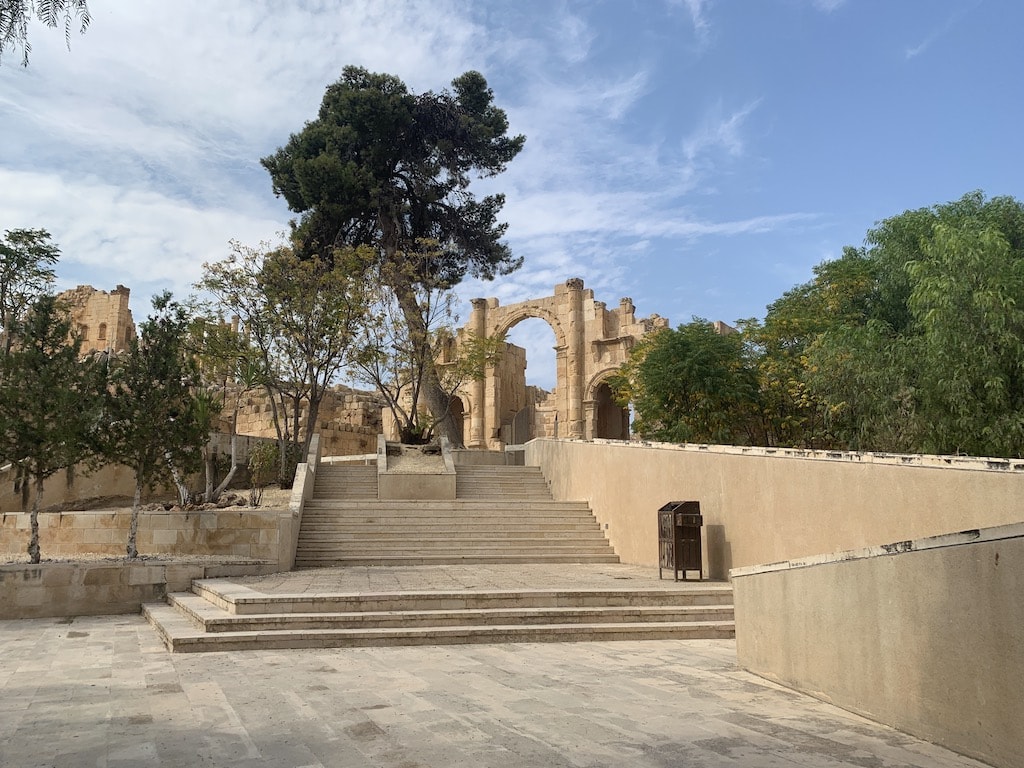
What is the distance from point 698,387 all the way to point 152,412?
38.4 ft

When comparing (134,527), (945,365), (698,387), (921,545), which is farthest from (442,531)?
(921,545)

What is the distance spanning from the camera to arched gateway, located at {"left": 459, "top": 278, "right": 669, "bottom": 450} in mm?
30719

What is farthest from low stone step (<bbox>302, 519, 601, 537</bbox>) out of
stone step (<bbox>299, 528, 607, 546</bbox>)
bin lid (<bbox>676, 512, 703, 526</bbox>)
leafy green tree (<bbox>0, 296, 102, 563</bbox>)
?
bin lid (<bbox>676, 512, 703, 526</bbox>)

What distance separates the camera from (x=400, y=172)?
90.8ft

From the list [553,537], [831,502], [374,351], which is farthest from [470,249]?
[831,502]

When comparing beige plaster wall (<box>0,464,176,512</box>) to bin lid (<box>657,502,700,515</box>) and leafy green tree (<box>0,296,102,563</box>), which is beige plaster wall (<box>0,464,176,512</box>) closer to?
leafy green tree (<box>0,296,102,563</box>)

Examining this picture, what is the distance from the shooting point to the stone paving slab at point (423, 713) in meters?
3.68

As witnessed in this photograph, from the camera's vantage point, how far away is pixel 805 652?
16.9ft

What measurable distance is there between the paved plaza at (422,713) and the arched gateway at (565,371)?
2394cm

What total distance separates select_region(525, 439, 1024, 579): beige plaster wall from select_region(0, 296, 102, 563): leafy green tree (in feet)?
26.4

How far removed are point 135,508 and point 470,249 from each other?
704 inches

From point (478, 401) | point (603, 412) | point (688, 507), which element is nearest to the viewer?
point (688, 507)

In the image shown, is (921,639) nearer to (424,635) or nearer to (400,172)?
(424,635)

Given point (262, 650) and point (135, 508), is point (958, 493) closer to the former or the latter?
point (262, 650)
